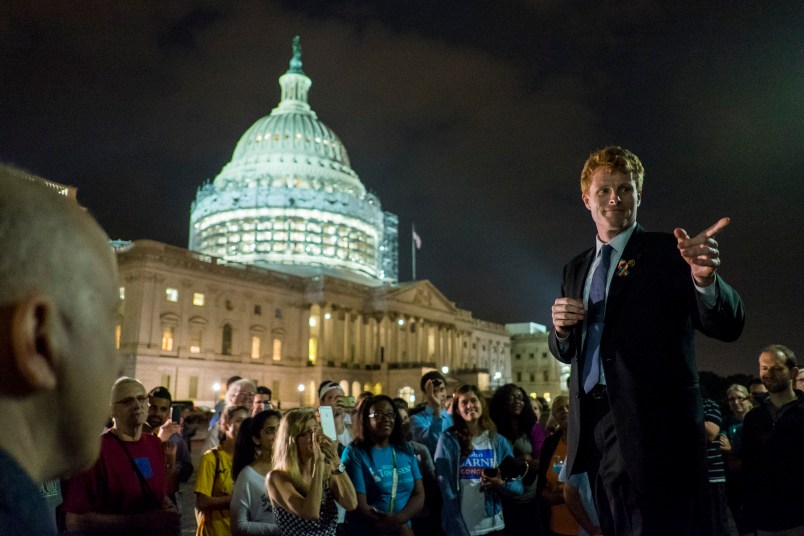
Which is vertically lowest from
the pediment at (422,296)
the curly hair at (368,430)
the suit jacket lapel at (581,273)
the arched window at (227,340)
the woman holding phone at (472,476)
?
the woman holding phone at (472,476)

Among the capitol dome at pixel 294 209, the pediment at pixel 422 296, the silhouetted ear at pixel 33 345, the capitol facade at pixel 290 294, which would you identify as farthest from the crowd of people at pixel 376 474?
the capitol dome at pixel 294 209

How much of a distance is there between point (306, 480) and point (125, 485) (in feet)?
4.94

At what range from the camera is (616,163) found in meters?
3.12

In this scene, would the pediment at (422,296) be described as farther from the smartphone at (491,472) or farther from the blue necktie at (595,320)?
the blue necktie at (595,320)

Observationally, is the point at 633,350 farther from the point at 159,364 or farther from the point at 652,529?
the point at 159,364

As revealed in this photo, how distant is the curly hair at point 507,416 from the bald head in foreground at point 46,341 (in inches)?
316

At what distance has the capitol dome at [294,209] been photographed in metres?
78.7

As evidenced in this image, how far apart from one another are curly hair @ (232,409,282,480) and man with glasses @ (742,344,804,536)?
4853 millimetres

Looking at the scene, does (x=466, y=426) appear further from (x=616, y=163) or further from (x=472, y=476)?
(x=616, y=163)

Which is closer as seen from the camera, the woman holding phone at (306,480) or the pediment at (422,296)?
the woman holding phone at (306,480)

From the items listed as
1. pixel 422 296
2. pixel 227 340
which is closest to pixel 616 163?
pixel 227 340

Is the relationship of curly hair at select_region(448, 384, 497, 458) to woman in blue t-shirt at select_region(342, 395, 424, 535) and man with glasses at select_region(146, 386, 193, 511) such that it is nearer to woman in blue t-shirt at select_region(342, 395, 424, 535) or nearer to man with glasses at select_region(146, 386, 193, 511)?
woman in blue t-shirt at select_region(342, 395, 424, 535)

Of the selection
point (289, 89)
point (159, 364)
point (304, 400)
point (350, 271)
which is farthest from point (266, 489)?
point (289, 89)

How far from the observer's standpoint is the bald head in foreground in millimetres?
931
